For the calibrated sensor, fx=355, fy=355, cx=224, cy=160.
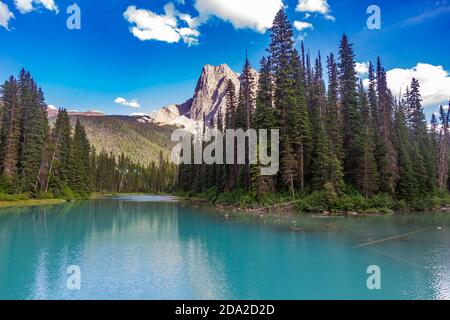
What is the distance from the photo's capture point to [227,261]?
63.5 feet

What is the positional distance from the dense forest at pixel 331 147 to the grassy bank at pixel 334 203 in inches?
5.3

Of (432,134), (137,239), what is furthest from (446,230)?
(432,134)

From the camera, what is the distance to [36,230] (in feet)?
101

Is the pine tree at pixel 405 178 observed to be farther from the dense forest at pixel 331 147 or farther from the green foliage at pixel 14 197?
the green foliage at pixel 14 197

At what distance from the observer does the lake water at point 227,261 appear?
46.4ft

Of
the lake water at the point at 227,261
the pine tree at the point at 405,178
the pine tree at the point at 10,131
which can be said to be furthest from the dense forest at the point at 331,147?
the pine tree at the point at 10,131

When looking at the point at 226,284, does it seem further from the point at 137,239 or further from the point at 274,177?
the point at 274,177

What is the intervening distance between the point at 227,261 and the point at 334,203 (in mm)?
28539

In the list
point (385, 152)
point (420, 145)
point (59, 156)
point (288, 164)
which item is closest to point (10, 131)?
point (59, 156)

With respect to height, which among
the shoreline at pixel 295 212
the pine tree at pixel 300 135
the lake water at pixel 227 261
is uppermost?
the pine tree at pixel 300 135

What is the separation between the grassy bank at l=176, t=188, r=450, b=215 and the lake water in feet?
37.0

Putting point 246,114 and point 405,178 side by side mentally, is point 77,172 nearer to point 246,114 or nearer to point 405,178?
point 246,114

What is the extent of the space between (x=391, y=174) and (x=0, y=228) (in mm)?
48493

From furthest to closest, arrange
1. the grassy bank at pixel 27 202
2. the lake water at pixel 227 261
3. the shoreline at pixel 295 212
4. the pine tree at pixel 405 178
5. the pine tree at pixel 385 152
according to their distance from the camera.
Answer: the grassy bank at pixel 27 202
the pine tree at pixel 405 178
the pine tree at pixel 385 152
the shoreline at pixel 295 212
the lake water at pixel 227 261
